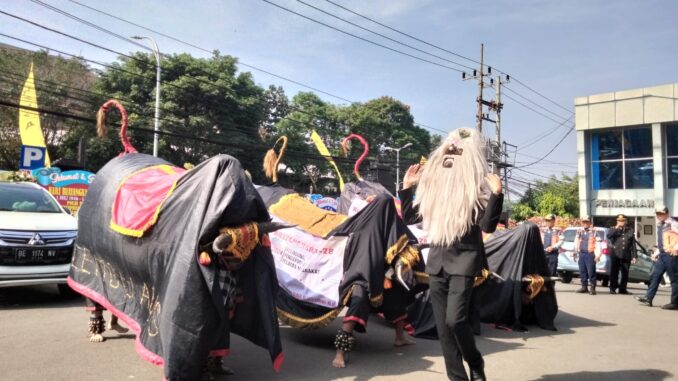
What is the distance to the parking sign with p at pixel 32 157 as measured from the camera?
19266 mm

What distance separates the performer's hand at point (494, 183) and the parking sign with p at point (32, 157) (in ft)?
65.1

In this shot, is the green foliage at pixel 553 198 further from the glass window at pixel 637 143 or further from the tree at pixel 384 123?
the tree at pixel 384 123

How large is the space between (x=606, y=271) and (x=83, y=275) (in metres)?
13.1

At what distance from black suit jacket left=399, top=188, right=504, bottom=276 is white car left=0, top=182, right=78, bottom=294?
567cm

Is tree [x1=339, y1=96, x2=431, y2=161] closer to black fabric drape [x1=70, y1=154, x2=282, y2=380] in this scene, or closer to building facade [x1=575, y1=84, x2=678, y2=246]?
building facade [x1=575, y1=84, x2=678, y2=246]

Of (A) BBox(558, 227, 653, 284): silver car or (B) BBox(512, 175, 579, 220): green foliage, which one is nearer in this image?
(A) BBox(558, 227, 653, 284): silver car

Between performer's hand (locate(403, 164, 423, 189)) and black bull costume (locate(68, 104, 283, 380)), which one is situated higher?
performer's hand (locate(403, 164, 423, 189))

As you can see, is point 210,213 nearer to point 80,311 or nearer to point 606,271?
point 80,311

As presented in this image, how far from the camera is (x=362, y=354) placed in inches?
215

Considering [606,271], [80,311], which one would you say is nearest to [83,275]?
[80,311]

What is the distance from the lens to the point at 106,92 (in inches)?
1136

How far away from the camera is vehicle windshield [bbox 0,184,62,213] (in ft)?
25.8

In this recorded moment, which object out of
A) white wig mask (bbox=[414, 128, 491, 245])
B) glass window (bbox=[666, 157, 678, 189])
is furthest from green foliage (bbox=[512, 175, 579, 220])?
white wig mask (bbox=[414, 128, 491, 245])

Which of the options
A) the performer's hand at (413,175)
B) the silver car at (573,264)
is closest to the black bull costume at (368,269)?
the performer's hand at (413,175)
